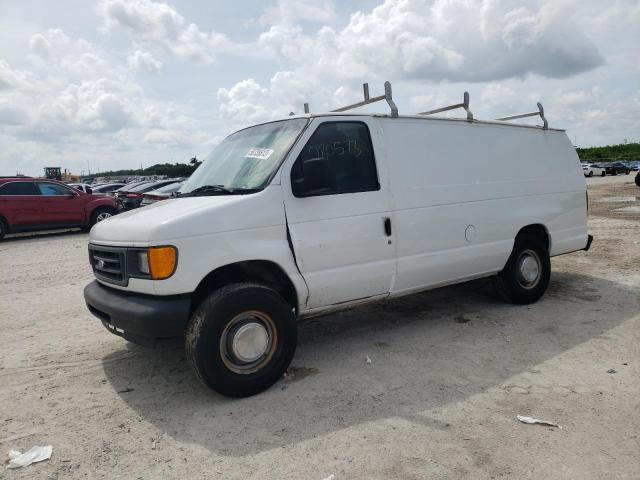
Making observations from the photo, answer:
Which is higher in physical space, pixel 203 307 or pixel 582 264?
pixel 203 307

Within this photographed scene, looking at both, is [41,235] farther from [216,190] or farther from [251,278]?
[251,278]

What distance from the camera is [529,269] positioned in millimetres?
5863

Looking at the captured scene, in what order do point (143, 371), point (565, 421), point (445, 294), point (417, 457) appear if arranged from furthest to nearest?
point (445, 294)
point (143, 371)
point (565, 421)
point (417, 457)

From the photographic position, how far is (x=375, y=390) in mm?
3768

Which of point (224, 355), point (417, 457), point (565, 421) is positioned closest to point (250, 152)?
point (224, 355)

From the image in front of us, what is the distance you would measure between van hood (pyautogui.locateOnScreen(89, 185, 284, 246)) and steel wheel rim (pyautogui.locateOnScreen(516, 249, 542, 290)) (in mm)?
3277

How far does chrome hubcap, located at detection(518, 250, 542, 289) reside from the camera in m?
5.80

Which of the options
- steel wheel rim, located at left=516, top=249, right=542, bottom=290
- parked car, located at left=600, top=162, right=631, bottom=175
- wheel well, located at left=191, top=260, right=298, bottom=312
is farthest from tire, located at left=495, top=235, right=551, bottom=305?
parked car, located at left=600, top=162, right=631, bottom=175

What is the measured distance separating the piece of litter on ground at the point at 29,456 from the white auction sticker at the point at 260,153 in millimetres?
2531

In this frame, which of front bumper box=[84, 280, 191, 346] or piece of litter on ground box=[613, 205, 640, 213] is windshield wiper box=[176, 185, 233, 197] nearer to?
front bumper box=[84, 280, 191, 346]

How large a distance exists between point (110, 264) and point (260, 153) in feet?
4.87

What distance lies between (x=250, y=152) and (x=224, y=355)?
1725 millimetres

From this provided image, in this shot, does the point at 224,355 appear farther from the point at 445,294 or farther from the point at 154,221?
Result: the point at 445,294

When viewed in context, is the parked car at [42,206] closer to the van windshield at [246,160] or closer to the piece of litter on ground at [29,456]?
the van windshield at [246,160]
